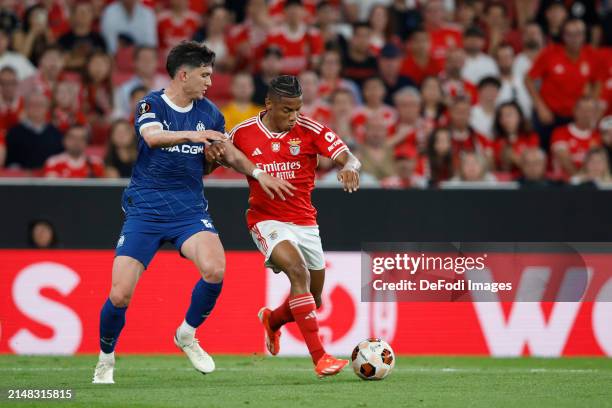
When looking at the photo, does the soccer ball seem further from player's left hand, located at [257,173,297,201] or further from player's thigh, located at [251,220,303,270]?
player's left hand, located at [257,173,297,201]

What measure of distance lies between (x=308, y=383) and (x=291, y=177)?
159 cm

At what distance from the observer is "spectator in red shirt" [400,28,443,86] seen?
16.5 metres

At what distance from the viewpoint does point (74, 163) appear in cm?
1379

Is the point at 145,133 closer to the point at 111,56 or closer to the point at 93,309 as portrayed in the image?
the point at 93,309

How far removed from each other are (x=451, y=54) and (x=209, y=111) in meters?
7.46

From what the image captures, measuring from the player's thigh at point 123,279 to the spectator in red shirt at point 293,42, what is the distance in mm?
7563

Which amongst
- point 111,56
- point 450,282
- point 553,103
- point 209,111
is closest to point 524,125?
point 553,103

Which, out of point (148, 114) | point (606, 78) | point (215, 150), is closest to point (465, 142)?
point (606, 78)

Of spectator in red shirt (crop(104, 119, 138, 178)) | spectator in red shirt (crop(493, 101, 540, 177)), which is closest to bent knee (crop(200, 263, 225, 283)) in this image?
spectator in red shirt (crop(104, 119, 138, 178))

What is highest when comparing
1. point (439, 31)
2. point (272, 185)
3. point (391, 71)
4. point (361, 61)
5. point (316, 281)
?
point (272, 185)

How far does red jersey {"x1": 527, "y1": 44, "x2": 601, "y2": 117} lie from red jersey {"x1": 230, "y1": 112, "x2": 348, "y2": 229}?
7501 mm

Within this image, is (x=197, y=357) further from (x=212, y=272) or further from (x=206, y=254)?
(x=206, y=254)

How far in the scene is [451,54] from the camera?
53.0 feet

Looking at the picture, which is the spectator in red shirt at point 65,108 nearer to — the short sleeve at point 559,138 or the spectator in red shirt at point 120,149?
the spectator in red shirt at point 120,149
